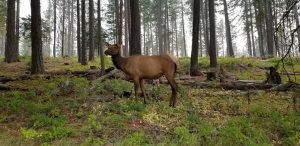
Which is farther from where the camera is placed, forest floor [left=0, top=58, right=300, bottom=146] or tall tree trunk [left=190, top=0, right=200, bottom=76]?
tall tree trunk [left=190, top=0, right=200, bottom=76]

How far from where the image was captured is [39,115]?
8516 millimetres

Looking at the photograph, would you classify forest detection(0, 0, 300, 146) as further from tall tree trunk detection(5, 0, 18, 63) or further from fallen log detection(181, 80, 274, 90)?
tall tree trunk detection(5, 0, 18, 63)

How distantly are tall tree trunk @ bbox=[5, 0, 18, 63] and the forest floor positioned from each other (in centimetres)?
1164

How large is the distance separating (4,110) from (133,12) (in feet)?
23.3

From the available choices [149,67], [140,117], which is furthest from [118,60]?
[140,117]

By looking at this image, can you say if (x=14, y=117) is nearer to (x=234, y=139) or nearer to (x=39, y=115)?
(x=39, y=115)

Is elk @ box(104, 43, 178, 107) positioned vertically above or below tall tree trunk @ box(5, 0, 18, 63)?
below

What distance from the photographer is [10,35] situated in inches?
929

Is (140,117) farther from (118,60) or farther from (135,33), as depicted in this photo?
(135,33)

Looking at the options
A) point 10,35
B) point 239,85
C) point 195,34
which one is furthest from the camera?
point 10,35

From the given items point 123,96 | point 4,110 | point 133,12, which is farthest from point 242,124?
point 133,12

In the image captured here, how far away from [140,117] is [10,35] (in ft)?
59.9

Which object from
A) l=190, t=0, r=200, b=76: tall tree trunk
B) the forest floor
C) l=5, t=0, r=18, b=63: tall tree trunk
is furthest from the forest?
l=5, t=0, r=18, b=63: tall tree trunk

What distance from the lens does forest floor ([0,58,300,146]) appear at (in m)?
7.25
